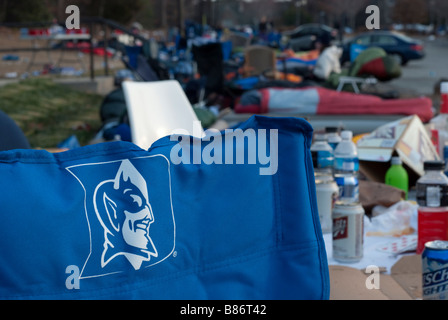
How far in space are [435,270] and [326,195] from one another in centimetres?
83

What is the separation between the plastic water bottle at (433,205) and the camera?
2.69 metres

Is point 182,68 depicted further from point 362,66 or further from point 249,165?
point 249,165

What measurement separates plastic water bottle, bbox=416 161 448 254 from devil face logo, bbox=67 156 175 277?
1.44 m

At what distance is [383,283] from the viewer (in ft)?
7.96

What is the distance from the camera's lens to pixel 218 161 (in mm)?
1656

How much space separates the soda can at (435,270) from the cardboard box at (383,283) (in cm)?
16

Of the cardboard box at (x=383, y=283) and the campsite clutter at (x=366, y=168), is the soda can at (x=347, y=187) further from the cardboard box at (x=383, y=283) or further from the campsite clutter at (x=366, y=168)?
the cardboard box at (x=383, y=283)

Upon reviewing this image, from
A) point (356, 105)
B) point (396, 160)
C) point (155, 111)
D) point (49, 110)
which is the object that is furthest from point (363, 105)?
point (49, 110)

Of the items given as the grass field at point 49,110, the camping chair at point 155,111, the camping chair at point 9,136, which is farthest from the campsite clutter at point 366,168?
the grass field at point 49,110

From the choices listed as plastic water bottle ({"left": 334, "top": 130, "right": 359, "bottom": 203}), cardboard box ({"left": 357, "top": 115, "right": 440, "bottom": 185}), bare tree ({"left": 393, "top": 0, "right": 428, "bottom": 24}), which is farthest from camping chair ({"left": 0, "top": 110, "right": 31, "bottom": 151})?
bare tree ({"left": 393, "top": 0, "right": 428, "bottom": 24})

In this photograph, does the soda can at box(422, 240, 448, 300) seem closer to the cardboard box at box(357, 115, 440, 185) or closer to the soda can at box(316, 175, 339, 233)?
the soda can at box(316, 175, 339, 233)

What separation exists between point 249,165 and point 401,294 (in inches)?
38.1

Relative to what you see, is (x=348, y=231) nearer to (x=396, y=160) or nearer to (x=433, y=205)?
(x=433, y=205)
